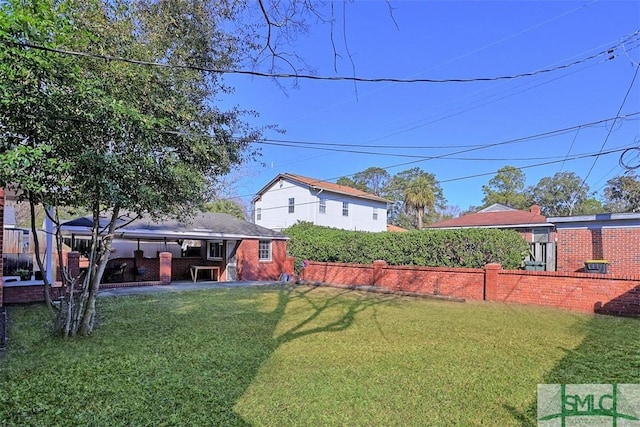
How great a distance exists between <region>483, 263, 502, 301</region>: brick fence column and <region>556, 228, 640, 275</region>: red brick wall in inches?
197

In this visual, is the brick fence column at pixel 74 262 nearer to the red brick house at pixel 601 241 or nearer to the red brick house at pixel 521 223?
the red brick house at pixel 601 241

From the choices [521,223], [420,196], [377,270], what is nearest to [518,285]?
[377,270]

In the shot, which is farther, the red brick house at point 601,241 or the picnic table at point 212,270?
the picnic table at point 212,270

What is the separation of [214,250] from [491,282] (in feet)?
44.5

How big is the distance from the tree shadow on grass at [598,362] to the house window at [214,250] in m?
15.8

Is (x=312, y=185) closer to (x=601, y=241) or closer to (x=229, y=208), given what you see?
(x=229, y=208)

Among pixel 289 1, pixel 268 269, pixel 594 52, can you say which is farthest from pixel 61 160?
pixel 268 269

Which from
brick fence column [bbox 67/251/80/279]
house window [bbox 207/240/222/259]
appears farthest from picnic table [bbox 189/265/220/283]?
brick fence column [bbox 67/251/80/279]

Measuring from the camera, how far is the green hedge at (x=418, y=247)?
13328 millimetres

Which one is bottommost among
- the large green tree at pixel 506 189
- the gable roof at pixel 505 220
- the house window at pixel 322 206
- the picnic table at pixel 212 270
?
the picnic table at pixel 212 270

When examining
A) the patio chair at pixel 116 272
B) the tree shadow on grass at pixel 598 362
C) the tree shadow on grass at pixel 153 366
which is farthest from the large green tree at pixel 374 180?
the tree shadow on grass at pixel 598 362

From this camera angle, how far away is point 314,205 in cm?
2638

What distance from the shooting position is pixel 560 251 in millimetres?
14977

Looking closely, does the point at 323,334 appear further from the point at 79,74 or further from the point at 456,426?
the point at 79,74
